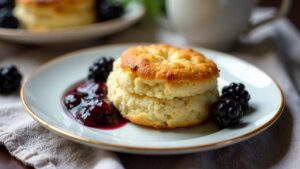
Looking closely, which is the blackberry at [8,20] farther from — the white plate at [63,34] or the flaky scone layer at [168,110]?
the flaky scone layer at [168,110]

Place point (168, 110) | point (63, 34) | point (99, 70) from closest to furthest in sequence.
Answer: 1. point (168, 110)
2. point (99, 70)
3. point (63, 34)

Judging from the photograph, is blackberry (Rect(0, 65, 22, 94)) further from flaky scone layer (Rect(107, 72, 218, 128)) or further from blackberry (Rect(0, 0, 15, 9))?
blackberry (Rect(0, 0, 15, 9))

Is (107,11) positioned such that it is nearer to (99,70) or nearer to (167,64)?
(99,70)

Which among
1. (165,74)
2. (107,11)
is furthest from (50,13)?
(165,74)

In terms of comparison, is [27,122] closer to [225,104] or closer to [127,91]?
[127,91]

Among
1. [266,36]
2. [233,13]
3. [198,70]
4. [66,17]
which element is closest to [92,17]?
[66,17]

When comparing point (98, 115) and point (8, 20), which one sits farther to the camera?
point (8, 20)

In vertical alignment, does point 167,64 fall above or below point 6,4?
above

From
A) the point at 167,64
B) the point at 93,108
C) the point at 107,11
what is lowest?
the point at 107,11

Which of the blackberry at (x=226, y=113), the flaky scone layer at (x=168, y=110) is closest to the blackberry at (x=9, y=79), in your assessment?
the flaky scone layer at (x=168, y=110)
